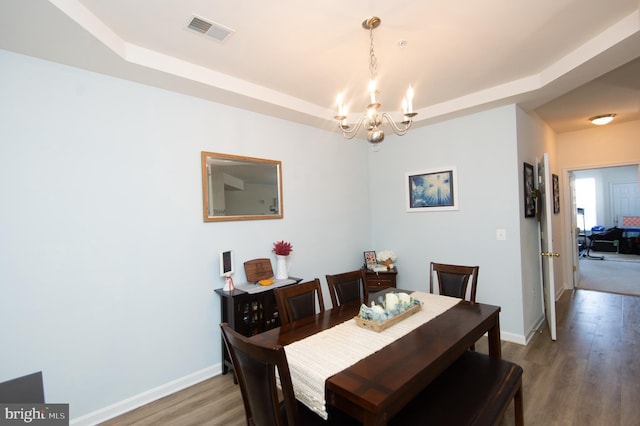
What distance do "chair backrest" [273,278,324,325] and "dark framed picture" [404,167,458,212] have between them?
210cm

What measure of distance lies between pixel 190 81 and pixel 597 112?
4928 millimetres

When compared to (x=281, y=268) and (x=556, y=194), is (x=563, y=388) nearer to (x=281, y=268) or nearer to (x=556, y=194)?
(x=281, y=268)

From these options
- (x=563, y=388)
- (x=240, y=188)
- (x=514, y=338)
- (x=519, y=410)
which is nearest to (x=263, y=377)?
(x=519, y=410)

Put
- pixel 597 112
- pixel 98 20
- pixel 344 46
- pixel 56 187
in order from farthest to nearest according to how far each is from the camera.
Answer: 1. pixel 597 112
2. pixel 344 46
3. pixel 56 187
4. pixel 98 20

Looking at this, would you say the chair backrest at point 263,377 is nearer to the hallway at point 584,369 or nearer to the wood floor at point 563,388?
the wood floor at point 563,388

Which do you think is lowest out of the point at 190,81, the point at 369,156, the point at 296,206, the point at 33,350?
the point at 33,350

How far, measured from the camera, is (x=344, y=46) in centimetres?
218

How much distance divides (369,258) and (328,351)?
2.62 metres

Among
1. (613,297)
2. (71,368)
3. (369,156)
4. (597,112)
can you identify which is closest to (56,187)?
(71,368)

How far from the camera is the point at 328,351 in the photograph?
1501 mm

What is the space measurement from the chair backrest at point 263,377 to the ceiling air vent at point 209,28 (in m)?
1.79

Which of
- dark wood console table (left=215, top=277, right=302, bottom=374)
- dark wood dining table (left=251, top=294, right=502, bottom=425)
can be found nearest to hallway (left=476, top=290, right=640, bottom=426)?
dark wood dining table (left=251, top=294, right=502, bottom=425)

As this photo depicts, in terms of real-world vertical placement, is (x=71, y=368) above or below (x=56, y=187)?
below

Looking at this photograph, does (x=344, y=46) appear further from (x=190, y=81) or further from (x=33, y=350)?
(x=33, y=350)
